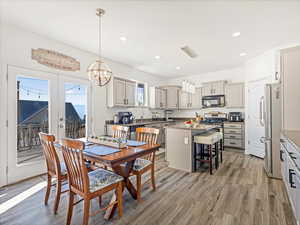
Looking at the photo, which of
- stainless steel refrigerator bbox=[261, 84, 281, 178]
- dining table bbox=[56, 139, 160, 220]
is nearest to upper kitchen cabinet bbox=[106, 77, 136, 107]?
dining table bbox=[56, 139, 160, 220]

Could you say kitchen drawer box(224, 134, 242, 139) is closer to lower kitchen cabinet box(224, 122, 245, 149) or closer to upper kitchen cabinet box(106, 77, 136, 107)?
lower kitchen cabinet box(224, 122, 245, 149)

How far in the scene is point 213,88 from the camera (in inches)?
225

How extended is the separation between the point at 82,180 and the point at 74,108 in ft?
8.41

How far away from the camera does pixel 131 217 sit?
189cm

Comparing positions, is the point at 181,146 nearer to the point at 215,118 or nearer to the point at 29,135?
the point at 215,118

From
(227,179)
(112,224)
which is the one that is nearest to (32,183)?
(112,224)

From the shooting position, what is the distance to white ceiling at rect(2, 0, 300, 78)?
222 centimetres

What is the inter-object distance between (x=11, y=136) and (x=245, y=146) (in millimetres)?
5705

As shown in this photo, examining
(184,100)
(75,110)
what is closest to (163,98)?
(184,100)

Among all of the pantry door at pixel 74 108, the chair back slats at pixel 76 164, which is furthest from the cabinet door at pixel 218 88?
the chair back slats at pixel 76 164

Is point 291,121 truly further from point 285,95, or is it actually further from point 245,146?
point 245,146

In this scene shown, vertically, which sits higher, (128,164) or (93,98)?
(93,98)

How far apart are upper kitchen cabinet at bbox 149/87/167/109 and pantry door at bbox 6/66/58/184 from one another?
3.47 m

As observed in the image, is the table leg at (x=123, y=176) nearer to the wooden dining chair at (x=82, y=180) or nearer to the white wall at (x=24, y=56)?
the wooden dining chair at (x=82, y=180)
